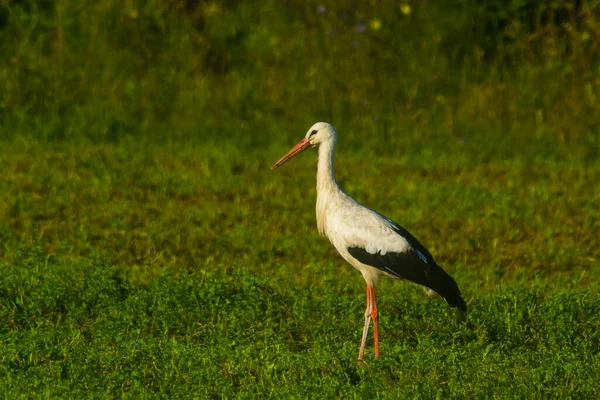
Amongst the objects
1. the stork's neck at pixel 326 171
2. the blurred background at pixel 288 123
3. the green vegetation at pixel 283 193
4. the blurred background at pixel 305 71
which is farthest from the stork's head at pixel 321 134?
the blurred background at pixel 305 71

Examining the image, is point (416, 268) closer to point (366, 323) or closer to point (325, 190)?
point (366, 323)

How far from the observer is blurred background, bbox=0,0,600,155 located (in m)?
10.7

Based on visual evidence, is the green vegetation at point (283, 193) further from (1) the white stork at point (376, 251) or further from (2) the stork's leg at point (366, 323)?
(1) the white stork at point (376, 251)

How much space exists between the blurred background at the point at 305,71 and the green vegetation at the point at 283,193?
0.9 inches

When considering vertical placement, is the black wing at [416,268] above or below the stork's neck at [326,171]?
below

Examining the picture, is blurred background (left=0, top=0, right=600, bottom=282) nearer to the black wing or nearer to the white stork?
the white stork

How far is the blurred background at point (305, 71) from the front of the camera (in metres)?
10.7

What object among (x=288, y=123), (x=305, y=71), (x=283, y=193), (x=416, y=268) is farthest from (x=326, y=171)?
(x=305, y=71)

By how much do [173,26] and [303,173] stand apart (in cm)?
256

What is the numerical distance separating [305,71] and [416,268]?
539cm

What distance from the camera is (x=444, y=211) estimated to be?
8898mm

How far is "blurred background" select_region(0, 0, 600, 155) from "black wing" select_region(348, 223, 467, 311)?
4317 mm

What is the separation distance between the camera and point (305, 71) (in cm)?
1138

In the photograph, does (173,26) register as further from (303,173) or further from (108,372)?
(108,372)
